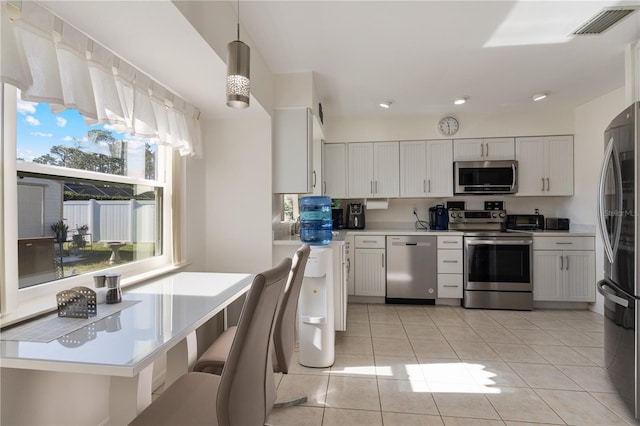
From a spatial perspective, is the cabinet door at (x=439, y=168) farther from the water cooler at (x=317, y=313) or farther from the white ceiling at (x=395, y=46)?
the water cooler at (x=317, y=313)

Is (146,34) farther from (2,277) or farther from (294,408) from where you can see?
(294,408)

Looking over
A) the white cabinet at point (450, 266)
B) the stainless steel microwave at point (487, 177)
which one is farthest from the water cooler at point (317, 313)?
the stainless steel microwave at point (487, 177)

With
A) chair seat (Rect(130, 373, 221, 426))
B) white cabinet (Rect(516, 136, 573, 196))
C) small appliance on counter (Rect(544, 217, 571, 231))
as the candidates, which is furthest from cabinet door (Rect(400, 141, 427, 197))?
chair seat (Rect(130, 373, 221, 426))

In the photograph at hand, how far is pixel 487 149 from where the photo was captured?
4094 mm

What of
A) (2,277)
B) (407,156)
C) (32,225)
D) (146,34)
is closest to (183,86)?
(146,34)

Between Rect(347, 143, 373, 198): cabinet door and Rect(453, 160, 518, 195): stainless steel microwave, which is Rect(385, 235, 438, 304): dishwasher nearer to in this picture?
Rect(347, 143, 373, 198): cabinet door

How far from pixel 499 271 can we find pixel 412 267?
1.03 metres

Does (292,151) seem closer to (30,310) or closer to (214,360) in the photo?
(214,360)

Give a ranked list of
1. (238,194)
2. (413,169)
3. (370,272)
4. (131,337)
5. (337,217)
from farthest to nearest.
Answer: (337,217) → (413,169) → (370,272) → (238,194) → (131,337)

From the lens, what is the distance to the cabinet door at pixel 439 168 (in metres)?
4.13

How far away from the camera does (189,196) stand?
8.36 feet

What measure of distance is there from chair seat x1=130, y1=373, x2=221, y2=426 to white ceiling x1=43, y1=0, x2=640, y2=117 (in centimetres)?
157

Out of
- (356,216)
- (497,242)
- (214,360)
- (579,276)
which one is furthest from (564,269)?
(214,360)

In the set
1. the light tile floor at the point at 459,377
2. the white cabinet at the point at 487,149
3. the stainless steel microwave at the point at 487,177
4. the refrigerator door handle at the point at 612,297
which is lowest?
the light tile floor at the point at 459,377
